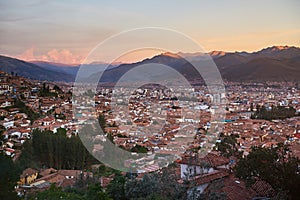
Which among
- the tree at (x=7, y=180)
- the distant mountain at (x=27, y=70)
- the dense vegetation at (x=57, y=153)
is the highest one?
the distant mountain at (x=27, y=70)

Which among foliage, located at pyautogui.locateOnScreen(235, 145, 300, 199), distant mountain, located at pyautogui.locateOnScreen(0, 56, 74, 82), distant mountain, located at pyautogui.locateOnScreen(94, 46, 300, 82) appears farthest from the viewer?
distant mountain, located at pyautogui.locateOnScreen(94, 46, 300, 82)

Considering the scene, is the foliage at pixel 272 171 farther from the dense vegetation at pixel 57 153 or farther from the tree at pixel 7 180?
the dense vegetation at pixel 57 153

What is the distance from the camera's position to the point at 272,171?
5.84m

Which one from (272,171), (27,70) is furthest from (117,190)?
(27,70)

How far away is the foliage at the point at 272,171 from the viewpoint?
5.54 meters

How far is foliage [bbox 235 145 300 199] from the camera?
5.54 meters

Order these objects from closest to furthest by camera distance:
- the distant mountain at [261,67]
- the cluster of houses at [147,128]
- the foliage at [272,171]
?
the foliage at [272,171], the cluster of houses at [147,128], the distant mountain at [261,67]

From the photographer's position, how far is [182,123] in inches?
553

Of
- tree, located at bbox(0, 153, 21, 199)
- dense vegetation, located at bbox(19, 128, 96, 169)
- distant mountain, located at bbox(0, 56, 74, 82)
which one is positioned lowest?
dense vegetation, located at bbox(19, 128, 96, 169)

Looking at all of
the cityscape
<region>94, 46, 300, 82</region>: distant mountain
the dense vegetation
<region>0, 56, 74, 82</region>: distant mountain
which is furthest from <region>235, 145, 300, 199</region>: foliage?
<region>0, 56, 74, 82</region>: distant mountain

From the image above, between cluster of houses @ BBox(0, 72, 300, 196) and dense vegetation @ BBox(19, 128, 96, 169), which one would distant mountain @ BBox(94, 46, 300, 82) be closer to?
cluster of houses @ BBox(0, 72, 300, 196)

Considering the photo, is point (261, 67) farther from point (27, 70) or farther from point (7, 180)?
point (7, 180)

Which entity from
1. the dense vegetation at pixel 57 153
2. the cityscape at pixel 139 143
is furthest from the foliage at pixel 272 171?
the dense vegetation at pixel 57 153

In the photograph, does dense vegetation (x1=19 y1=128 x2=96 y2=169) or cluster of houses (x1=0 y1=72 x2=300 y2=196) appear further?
dense vegetation (x1=19 y1=128 x2=96 y2=169)
